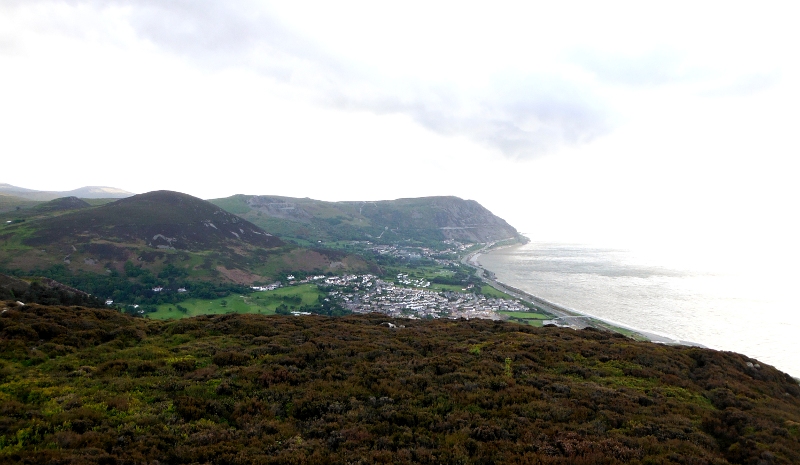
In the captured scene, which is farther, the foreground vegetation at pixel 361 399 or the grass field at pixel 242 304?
the grass field at pixel 242 304

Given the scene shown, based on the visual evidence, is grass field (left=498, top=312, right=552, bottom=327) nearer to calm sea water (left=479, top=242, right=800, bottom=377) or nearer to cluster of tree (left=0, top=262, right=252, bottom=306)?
calm sea water (left=479, top=242, right=800, bottom=377)

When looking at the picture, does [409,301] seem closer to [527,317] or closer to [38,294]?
[527,317]

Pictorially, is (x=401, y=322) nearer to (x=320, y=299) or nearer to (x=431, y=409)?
(x=431, y=409)

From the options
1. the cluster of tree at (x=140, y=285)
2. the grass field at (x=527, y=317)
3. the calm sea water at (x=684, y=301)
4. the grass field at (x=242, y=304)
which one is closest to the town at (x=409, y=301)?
the grass field at (x=527, y=317)

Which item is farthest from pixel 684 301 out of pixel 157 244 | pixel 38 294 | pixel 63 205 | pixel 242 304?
pixel 63 205

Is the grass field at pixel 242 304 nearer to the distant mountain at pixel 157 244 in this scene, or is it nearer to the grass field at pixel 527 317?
the distant mountain at pixel 157 244
